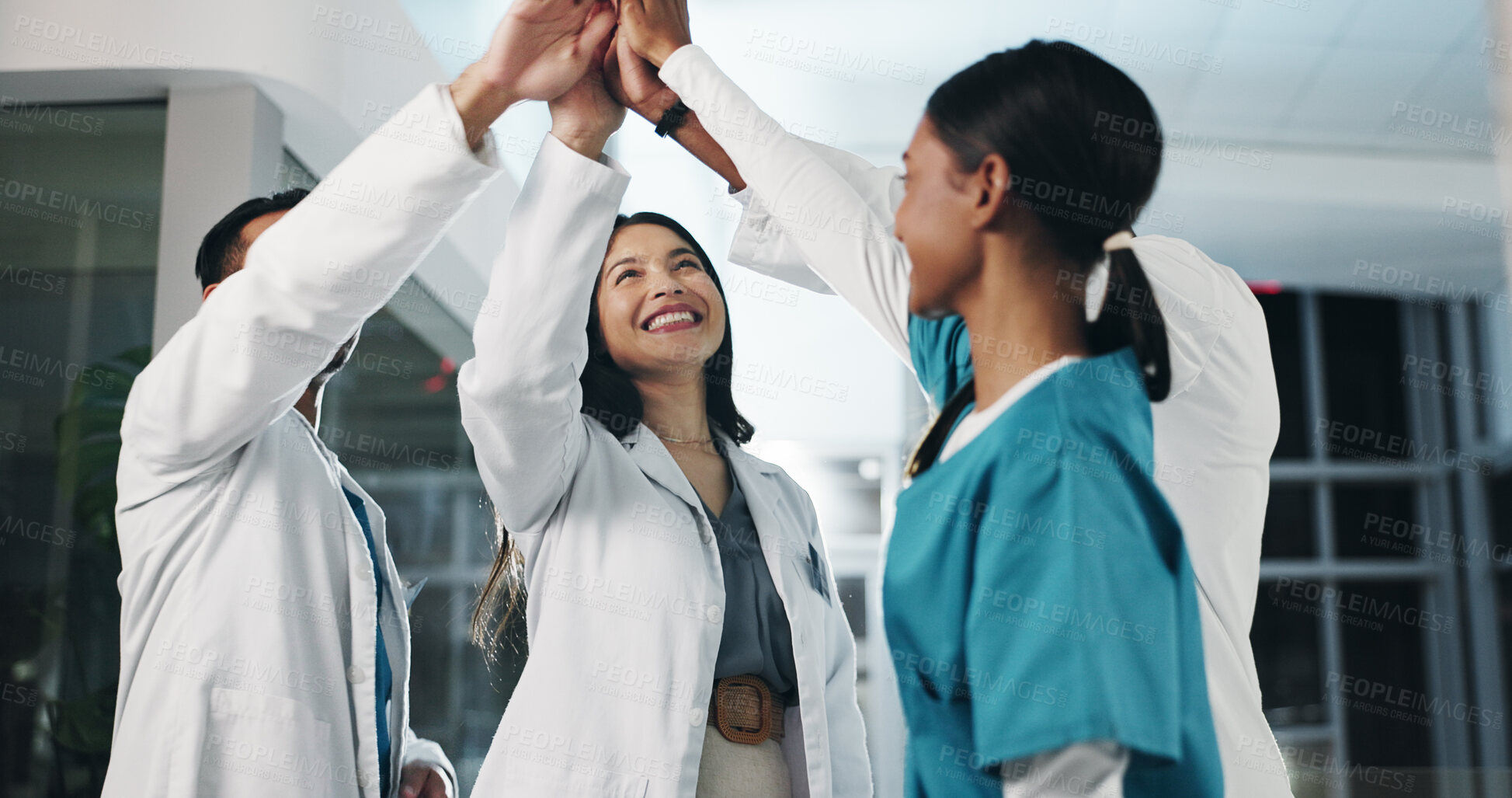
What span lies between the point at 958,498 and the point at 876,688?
4168mm

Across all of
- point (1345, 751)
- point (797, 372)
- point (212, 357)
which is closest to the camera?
point (212, 357)

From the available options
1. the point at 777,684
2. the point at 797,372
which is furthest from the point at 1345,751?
the point at 777,684

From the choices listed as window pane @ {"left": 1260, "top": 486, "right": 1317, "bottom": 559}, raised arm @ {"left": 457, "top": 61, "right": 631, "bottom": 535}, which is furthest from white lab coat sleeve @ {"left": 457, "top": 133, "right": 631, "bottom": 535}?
window pane @ {"left": 1260, "top": 486, "right": 1317, "bottom": 559}

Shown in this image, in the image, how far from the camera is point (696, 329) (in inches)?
65.7

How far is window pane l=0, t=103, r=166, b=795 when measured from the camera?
2348 mm

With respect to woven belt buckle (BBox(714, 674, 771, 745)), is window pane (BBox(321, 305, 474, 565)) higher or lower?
higher

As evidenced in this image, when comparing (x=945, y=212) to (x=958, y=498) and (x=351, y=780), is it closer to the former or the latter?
(x=958, y=498)

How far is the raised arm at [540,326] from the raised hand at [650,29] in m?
0.17

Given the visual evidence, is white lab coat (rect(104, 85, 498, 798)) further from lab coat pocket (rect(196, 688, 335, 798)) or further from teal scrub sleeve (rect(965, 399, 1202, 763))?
teal scrub sleeve (rect(965, 399, 1202, 763))

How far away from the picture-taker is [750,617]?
1.55m

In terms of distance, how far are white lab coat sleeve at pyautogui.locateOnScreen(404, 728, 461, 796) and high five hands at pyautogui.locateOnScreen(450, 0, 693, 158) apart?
0.98m

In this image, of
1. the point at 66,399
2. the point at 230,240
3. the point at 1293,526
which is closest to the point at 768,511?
the point at 230,240

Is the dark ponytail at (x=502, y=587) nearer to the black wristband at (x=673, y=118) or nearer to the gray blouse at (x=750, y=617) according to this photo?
the gray blouse at (x=750, y=617)

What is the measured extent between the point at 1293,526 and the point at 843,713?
633 centimetres
